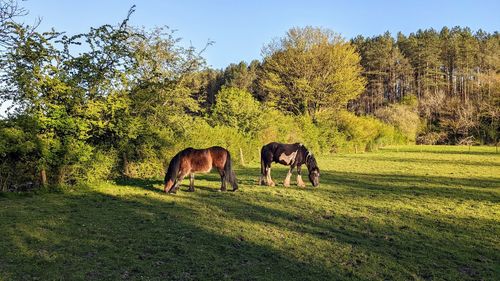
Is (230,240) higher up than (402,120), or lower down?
lower down

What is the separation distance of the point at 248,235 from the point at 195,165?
481 cm

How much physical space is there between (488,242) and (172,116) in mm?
11443

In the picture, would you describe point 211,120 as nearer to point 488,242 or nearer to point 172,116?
point 172,116

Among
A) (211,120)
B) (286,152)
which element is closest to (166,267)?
(286,152)

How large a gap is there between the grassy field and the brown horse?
537 mm

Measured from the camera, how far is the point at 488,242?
7.02 meters

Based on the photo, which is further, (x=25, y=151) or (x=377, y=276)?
(x=25, y=151)

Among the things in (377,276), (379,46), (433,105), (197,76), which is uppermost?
(379,46)

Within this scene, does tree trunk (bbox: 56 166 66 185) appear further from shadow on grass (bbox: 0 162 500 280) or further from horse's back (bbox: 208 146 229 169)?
horse's back (bbox: 208 146 229 169)

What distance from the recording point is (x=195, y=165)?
37.8 ft

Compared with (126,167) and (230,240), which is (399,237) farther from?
(126,167)

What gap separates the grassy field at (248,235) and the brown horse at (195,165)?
54 cm

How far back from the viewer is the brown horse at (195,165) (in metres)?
11.3

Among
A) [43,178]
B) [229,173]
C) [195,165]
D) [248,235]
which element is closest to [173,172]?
[195,165]
